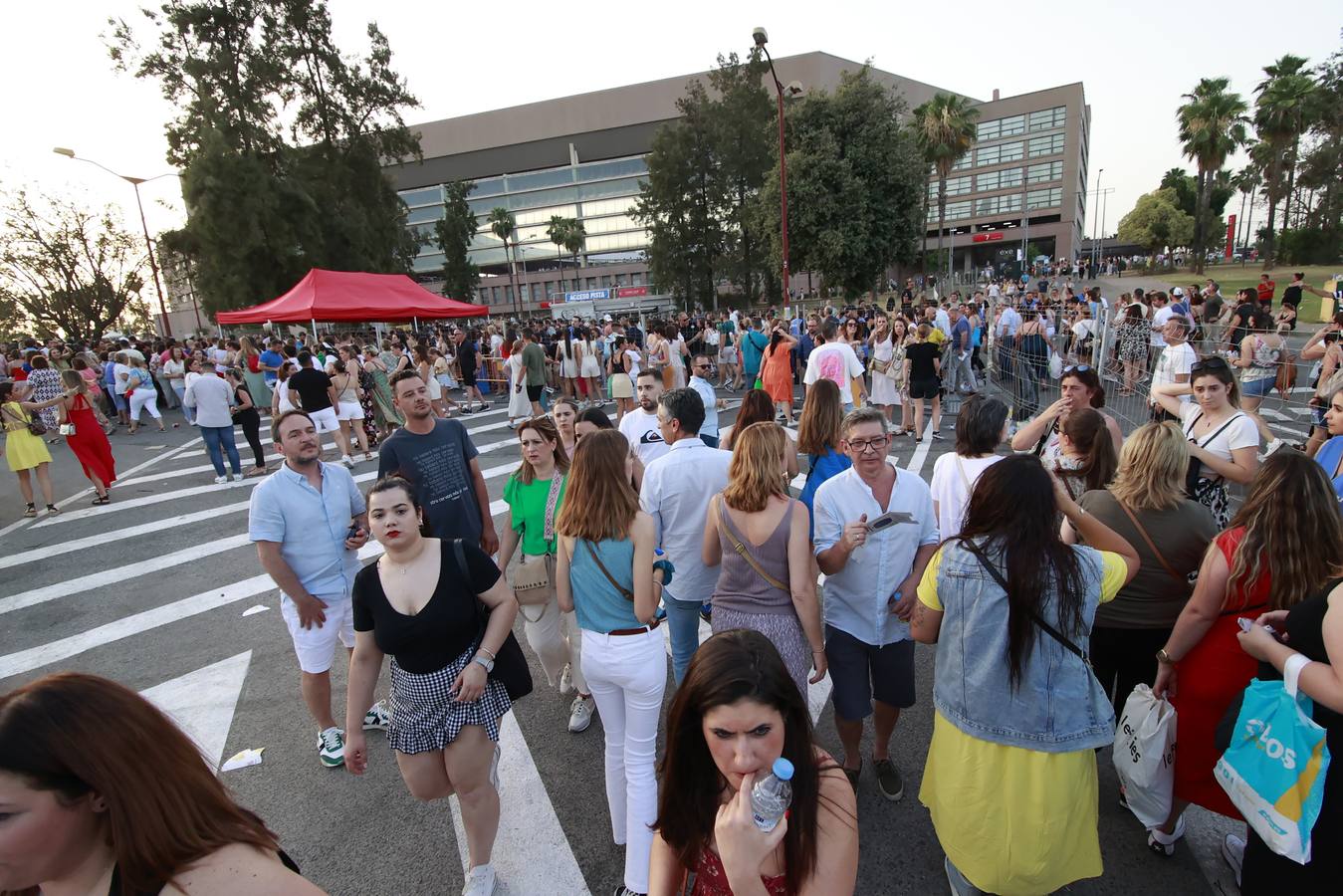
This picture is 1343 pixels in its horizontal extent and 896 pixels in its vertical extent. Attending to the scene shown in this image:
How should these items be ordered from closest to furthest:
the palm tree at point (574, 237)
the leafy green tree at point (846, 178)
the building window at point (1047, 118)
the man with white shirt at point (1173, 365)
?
the man with white shirt at point (1173, 365) → the leafy green tree at point (846, 178) → the building window at point (1047, 118) → the palm tree at point (574, 237)

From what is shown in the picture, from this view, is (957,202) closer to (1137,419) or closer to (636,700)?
(1137,419)

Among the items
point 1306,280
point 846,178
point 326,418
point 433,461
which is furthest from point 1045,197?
point 433,461

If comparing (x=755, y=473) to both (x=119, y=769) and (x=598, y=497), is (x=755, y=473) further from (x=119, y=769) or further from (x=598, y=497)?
(x=119, y=769)

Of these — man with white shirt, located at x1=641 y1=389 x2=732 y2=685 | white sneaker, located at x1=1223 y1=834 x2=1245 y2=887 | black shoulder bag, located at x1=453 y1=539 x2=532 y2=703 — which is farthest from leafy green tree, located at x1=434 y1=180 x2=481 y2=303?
white sneaker, located at x1=1223 y1=834 x2=1245 y2=887

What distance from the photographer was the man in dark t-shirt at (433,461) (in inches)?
160

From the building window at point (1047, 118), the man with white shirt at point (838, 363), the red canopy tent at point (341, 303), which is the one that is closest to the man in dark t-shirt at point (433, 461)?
the man with white shirt at point (838, 363)

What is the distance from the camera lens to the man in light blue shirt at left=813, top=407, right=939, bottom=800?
9.32 feet

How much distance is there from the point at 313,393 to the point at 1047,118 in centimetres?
8475

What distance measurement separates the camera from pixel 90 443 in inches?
359

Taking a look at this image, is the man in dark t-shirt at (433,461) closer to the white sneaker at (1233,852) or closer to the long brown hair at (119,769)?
the long brown hair at (119,769)

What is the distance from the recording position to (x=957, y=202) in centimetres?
7756

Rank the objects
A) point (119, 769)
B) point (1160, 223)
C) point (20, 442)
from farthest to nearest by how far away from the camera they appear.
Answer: point (1160, 223), point (20, 442), point (119, 769)

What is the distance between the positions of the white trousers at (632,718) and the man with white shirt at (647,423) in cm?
233

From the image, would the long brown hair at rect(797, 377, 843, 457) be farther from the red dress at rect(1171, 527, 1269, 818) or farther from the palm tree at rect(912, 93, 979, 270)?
the palm tree at rect(912, 93, 979, 270)
